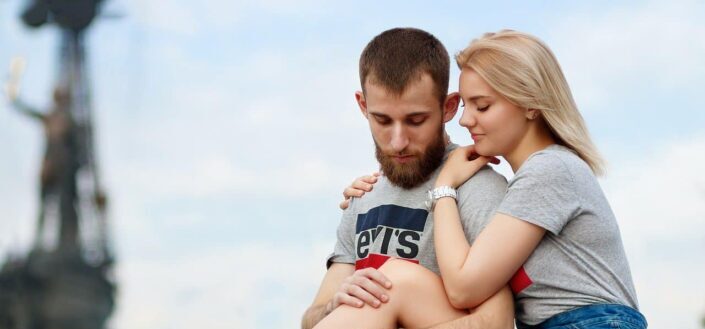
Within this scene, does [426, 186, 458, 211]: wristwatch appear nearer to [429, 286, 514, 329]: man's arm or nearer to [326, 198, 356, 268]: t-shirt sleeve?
[429, 286, 514, 329]: man's arm

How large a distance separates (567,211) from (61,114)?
47.4 feet

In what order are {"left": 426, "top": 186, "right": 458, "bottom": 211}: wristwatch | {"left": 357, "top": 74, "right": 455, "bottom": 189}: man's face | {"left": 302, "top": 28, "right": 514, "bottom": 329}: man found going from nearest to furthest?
{"left": 302, "top": 28, "right": 514, "bottom": 329}: man, {"left": 426, "top": 186, "right": 458, "bottom": 211}: wristwatch, {"left": 357, "top": 74, "right": 455, "bottom": 189}: man's face

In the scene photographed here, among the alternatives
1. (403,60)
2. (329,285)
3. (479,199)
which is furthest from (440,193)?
(329,285)

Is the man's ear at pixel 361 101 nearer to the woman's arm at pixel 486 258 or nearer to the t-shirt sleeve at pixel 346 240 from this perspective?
the t-shirt sleeve at pixel 346 240

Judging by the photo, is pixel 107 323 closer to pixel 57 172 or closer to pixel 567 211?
pixel 57 172

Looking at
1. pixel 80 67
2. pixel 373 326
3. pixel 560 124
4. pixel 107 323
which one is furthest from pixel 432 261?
pixel 80 67

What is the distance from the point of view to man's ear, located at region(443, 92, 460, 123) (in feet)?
13.1

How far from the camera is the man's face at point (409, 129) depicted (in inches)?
154

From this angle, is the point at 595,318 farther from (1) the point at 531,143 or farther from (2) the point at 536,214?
(1) the point at 531,143

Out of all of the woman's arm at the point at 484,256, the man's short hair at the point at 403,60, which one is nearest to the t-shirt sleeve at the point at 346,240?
the man's short hair at the point at 403,60

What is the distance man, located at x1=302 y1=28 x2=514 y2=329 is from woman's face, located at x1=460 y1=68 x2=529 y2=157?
6.7 inches

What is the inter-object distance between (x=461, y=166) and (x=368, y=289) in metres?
0.71

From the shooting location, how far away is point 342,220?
4.44 metres

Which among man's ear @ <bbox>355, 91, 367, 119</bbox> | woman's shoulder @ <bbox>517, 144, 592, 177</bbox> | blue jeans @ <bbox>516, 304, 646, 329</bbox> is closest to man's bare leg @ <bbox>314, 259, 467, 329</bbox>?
blue jeans @ <bbox>516, 304, 646, 329</bbox>
